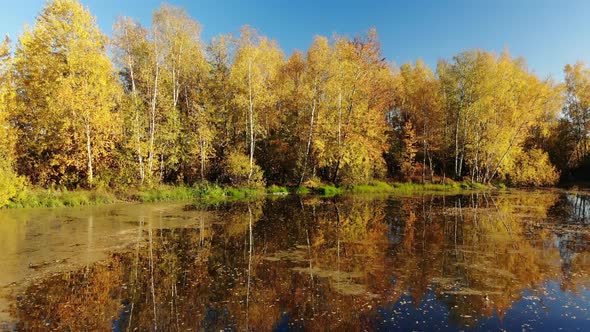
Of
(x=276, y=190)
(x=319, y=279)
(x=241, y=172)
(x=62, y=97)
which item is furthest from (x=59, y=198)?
(x=319, y=279)

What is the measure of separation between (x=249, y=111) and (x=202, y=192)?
9420 millimetres

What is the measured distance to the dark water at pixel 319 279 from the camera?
27.1 feet

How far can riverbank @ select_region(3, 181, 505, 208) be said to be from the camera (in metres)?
23.8

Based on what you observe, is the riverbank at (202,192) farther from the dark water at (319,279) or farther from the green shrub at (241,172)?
the dark water at (319,279)

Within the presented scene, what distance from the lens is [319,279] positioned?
36.1 feet

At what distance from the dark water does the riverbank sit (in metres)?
4.41

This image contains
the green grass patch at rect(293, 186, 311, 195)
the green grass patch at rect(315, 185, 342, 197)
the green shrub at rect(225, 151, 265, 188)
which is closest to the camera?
the green shrub at rect(225, 151, 265, 188)

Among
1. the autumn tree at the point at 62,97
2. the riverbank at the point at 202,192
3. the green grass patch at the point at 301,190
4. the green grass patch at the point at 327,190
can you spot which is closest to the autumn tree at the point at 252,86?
the riverbank at the point at 202,192

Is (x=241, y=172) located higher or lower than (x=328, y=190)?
higher

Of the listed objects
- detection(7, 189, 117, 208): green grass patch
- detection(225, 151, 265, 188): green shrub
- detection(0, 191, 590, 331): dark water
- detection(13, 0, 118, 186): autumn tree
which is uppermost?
detection(13, 0, 118, 186): autumn tree

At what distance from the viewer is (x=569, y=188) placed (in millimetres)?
41781

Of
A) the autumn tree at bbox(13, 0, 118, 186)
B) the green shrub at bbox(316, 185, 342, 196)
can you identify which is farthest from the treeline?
the green shrub at bbox(316, 185, 342, 196)

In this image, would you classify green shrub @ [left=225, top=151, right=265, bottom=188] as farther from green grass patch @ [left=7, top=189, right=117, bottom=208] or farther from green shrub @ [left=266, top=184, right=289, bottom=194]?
green grass patch @ [left=7, top=189, right=117, bottom=208]

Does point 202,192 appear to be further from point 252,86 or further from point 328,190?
point 328,190
